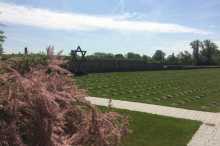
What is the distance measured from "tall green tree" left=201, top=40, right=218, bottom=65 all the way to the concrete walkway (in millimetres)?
74736

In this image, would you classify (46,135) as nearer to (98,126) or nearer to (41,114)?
(41,114)

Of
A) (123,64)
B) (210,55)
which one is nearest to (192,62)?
(210,55)

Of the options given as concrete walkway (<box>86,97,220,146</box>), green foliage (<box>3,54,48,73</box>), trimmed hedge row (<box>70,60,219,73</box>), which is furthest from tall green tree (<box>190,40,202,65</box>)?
green foliage (<box>3,54,48,73</box>)

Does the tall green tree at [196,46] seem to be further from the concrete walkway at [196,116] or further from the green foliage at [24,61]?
the green foliage at [24,61]

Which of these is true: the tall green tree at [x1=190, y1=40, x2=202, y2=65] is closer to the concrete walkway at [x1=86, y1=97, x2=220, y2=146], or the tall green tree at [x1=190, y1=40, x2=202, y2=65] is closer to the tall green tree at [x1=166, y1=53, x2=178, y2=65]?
the tall green tree at [x1=166, y1=53, x2=178, y2=65]

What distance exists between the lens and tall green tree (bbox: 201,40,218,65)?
285 feet

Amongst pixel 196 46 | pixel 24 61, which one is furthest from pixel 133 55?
pixel 24 61

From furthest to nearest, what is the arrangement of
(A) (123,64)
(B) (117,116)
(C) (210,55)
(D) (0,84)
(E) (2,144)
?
(C) (210,55) → (A) (123,64) → (B) (117,116) → (D) (0,84) → (E) (2,144)

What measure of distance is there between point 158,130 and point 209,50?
84732 millimetres

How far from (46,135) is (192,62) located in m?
76.9

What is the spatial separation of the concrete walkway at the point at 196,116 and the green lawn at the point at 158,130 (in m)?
0.21

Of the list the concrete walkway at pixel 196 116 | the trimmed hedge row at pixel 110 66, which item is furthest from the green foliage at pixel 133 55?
the concrete walkway at pixel 196 116

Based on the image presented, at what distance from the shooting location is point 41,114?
8.79 feet

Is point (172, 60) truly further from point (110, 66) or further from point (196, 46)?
point (110, 66)
